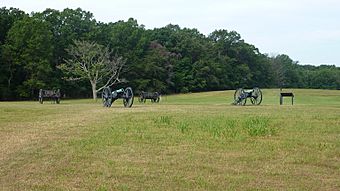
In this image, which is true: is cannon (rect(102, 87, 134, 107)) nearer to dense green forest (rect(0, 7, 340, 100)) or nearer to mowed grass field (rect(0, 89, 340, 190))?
mowed grass field (rect(0, 89, 340, 190))

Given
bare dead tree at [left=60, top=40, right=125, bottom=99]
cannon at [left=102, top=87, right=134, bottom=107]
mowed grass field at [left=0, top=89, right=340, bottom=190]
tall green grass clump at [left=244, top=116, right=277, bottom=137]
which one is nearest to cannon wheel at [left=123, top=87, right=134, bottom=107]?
cannon at [left=102, top=87, right=134, bottom=107]

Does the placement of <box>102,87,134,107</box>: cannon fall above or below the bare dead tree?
below

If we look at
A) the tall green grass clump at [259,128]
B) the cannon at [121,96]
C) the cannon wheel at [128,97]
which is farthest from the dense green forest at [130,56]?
the tall green grass clump at [259,128]

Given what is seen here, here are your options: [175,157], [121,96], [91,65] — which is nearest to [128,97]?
[121,96]

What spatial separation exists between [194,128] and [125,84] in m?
56.0

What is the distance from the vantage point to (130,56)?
66.9m

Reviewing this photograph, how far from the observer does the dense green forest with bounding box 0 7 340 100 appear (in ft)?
175

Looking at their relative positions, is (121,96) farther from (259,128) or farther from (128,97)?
(259,128)

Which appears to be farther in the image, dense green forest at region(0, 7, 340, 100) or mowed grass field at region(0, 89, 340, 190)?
dense green forest at region(0, 7, 340, 100)

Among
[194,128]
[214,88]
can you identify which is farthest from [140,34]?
[194,128]

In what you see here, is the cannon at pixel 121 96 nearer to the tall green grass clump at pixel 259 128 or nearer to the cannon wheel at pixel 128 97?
the cannon wheel at pixel 128 97

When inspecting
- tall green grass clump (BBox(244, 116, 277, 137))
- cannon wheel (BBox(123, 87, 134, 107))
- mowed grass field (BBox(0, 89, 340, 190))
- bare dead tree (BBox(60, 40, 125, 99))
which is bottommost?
mowed grass field (BBox(0, 89, 340, 190))

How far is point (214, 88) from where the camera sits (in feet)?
253

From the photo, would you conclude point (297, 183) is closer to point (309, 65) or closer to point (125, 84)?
point (125, 84)
